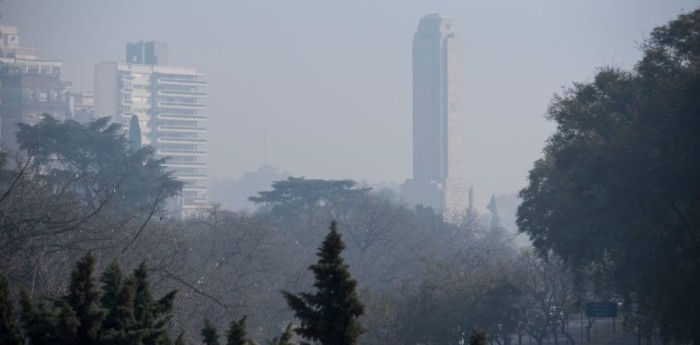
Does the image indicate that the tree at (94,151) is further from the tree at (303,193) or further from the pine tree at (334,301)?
the pine tree at (334,301)

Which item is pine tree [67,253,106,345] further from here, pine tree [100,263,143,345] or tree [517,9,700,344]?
tree [517,9,700,344]

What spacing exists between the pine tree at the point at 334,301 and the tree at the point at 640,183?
1765cm

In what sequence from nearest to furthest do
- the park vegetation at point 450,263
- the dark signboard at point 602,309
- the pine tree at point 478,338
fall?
1. the pine tree at point 478,338
2. the park vegetation at point 450,263
3. the dark signboard at point 602,309

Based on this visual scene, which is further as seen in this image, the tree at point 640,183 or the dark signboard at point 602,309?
the dark signboard at point 602,309

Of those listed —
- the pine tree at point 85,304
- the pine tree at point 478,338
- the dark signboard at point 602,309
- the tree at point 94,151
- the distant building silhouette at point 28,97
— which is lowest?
the dark signboard at point 602,309

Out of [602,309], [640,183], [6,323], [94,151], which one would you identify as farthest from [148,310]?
[94,151]

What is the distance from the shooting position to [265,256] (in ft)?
153

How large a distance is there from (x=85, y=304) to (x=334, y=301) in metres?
2.70

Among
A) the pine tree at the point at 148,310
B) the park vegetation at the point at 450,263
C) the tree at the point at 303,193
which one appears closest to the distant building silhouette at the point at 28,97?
the tree at the point at 303,193

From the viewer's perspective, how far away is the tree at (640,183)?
29.9 metres

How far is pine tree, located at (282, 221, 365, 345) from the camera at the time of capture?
495 inches

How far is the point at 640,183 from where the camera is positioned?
3095cm

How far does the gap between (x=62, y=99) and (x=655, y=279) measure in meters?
167

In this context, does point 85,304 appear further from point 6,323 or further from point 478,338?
point 478,338
